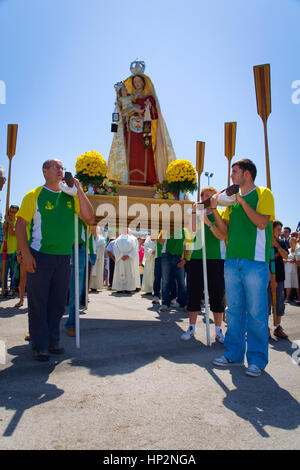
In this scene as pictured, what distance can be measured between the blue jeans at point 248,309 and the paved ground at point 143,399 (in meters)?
0.21

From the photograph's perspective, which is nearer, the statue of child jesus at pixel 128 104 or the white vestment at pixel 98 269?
the statue of child jesus at pixel 128 104

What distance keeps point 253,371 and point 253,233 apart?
1.27 m

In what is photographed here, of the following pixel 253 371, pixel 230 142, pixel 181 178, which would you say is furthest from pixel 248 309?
pixel 230 142

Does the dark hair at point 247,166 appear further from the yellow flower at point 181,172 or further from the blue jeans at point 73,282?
the blue jeans at point 73,282

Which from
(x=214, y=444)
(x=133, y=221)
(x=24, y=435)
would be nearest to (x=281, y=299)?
(x=133, y=221)

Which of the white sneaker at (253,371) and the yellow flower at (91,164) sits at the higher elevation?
the yellow flower at (91,164)

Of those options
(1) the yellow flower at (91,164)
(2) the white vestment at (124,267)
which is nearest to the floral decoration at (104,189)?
(1) the yellow flower at (91,164)

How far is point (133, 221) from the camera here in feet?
18.2

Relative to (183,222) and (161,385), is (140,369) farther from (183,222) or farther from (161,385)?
(183,222)

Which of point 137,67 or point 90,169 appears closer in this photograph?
point 90,169

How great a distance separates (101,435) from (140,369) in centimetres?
132

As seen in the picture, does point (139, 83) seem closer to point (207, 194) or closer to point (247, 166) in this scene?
point (207, 194)

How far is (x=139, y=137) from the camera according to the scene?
317 inches

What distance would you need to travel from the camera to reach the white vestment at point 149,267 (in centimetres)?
1114
